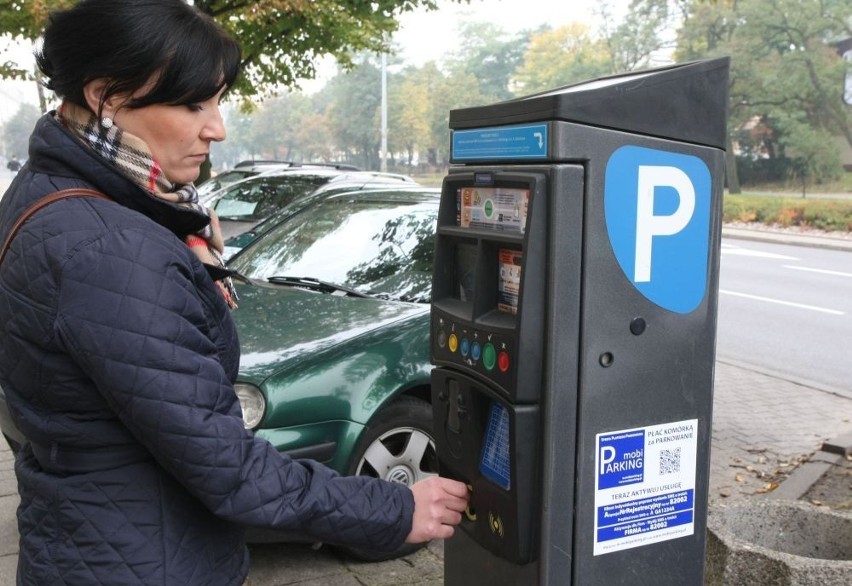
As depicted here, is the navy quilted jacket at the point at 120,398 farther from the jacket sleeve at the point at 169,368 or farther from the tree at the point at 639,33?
the tree at the point at 639,33

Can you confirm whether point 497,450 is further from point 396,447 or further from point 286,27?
point 286,27

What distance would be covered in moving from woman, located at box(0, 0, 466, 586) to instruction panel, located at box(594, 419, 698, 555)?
0.75m

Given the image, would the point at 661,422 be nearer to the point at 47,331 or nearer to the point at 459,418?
the point at 459,418

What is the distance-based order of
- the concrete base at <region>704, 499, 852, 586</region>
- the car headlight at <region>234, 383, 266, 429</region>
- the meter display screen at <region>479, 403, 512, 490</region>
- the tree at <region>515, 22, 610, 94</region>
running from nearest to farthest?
the meter display screen at <region>479, 403, 512, 490</region> < the concrete base at <region>704, 499, 852, 586</region> < the car headlight at <region>234, 383, 266, 429</region> < the tree at <region>515, 22, 610, 94</region>

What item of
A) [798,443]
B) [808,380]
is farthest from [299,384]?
[808,380]

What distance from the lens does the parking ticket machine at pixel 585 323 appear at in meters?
1.91

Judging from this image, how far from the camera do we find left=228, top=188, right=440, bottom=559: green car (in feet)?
11.4

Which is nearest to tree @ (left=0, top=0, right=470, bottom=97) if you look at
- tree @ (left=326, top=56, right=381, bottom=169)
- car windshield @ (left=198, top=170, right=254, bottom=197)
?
car windshield @ (left=198, top=170, right=254, bottom=197)

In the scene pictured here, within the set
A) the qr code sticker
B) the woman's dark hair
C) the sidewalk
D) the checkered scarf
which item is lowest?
the sidewalk

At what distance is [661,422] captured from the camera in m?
2.12

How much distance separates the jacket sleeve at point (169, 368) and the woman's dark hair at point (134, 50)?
255mm

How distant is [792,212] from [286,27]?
18511 mm

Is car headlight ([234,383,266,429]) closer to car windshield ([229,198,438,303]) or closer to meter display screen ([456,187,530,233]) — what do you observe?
car windshield ([229,198,438,303])

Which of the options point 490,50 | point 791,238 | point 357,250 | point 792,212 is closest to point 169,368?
point 357,250
